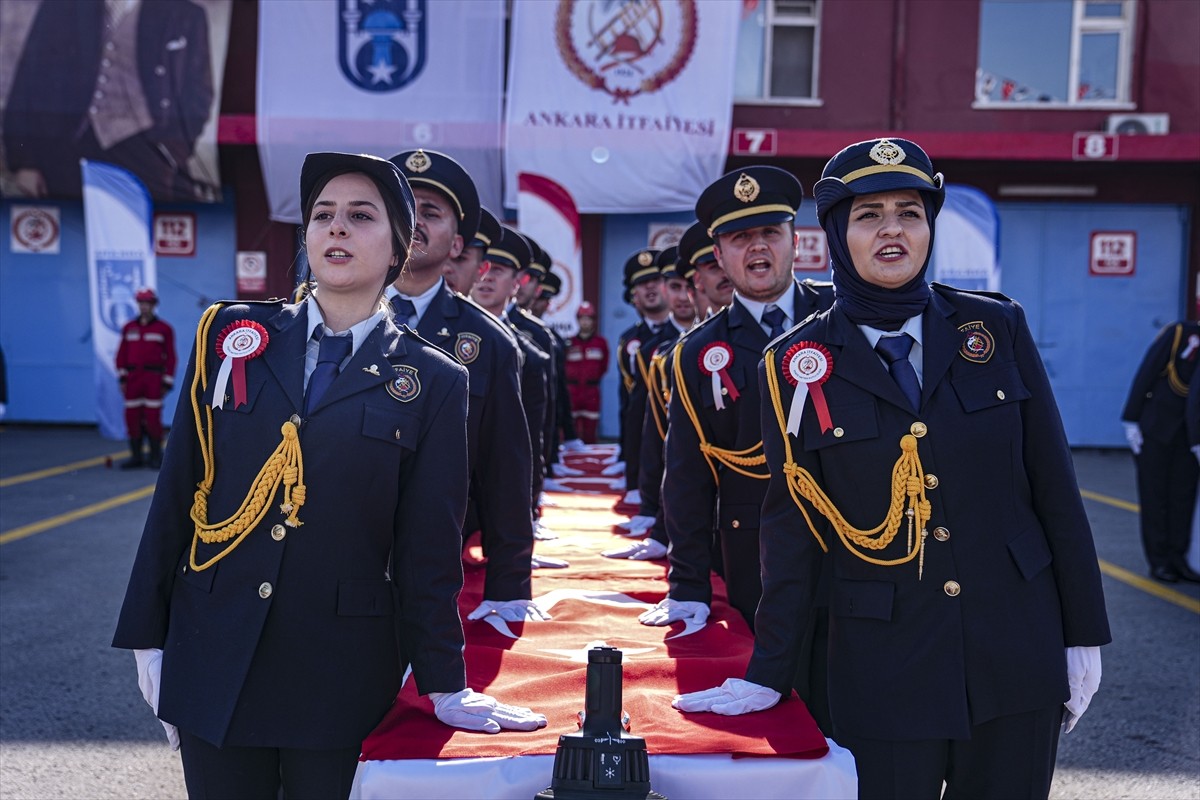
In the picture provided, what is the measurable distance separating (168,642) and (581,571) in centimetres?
232

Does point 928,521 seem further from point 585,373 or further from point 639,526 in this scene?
point 585,373

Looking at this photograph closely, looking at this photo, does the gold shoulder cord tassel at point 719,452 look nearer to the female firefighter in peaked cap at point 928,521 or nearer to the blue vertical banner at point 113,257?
the female firefighter in peaked cap at point 928,521

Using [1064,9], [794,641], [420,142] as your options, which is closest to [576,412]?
[420,142]

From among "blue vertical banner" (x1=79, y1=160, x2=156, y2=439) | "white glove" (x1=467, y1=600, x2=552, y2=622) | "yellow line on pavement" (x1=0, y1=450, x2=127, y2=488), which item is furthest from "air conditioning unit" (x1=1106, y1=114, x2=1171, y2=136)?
"white glove" (x1=467, y1=600, x2=552, y2=622)

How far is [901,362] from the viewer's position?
2465 mm

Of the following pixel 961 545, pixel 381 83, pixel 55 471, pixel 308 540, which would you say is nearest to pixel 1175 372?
pixel 961 545

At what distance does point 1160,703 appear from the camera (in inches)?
191

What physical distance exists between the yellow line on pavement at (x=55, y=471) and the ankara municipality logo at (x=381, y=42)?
18.3 ft

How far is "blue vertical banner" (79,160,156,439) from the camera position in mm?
11617

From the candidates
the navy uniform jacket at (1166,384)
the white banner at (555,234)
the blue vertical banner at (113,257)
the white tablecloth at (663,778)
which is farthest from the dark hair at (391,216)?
the blue vertical banner at (113,257)

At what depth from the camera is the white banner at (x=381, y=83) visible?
1405 cm

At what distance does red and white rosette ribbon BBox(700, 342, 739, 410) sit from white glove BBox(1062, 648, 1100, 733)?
149cm

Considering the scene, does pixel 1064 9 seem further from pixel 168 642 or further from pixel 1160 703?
pixel 168 642

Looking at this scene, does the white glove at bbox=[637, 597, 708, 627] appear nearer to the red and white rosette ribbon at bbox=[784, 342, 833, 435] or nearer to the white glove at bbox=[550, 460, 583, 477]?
the red and white rosette ribbon at bbox=[784, 342, 833, 435]
